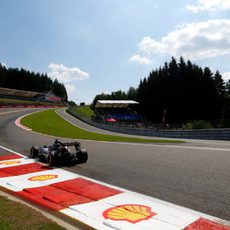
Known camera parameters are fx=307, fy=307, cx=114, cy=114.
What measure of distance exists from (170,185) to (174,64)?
232ft

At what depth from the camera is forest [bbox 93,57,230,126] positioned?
64188 millimetres

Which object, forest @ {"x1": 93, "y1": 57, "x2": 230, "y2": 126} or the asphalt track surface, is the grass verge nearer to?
the asphalt track surface

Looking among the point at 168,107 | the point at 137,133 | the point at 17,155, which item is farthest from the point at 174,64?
the point at 17,155

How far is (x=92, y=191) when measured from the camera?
642 centimetres

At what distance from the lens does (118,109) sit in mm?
82000

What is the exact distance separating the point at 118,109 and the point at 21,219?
77.3m

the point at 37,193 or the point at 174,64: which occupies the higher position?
the point at 174,64

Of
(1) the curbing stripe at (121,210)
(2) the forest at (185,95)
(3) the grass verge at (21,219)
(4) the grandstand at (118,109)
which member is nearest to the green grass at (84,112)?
(4) the grandstand at (118,109)

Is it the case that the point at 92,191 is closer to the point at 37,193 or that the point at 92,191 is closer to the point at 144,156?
the point at 37,193

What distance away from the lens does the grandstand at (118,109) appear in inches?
2972

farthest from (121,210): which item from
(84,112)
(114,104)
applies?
(84,112)

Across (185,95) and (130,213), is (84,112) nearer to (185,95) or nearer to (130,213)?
(185,95)

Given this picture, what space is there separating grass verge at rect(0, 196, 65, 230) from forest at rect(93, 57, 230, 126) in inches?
2294

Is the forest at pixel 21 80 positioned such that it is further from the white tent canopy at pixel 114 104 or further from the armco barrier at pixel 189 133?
the armco barrier at pixel 189 133
